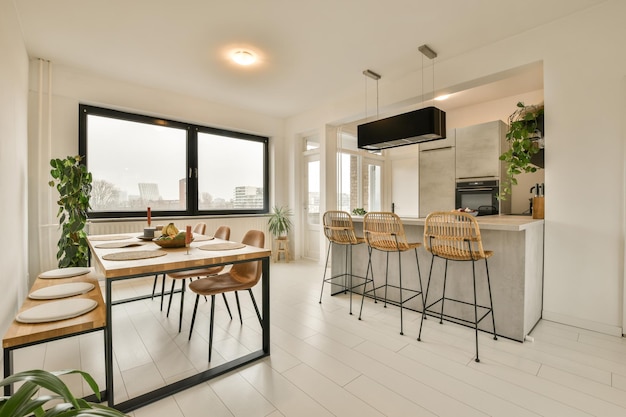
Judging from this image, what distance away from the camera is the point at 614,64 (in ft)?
8.41

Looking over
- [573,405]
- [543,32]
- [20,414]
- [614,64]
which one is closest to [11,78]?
[20,414]

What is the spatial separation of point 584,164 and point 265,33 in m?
3.27

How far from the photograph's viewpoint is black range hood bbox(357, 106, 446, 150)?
3.29 metres

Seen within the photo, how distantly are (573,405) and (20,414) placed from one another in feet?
7.72

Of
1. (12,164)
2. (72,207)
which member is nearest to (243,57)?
(12,164)

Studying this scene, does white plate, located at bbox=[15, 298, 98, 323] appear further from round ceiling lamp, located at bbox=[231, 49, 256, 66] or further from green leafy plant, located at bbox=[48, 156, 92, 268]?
round ceiling lamp, located at bbox=[231, 49, 256, 66]

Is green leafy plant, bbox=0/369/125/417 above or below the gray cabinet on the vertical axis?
below

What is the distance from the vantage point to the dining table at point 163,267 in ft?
5.22

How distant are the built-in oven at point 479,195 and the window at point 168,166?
3579 millimetres

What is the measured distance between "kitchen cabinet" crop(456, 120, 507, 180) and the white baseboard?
6.94 feet

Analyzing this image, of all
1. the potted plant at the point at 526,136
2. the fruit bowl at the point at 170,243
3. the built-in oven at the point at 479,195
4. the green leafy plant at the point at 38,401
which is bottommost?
the green leafy plant at the point at 38,401

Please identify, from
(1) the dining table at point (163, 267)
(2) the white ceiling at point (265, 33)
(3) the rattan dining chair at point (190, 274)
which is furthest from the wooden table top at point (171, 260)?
(2) the white ceiling at point (265, 33)

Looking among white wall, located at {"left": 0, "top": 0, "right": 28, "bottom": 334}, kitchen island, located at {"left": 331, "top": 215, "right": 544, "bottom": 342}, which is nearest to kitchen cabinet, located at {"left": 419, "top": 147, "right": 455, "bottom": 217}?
kitchen island, located at {"left": 331, "top": 215, "right": 544, "bottom": 342}

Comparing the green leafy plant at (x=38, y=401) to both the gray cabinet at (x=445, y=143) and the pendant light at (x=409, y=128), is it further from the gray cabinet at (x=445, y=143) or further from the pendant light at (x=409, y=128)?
the gray cabinet at (x=445, y=143)
